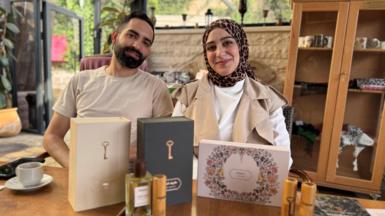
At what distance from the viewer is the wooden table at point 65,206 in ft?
2.48

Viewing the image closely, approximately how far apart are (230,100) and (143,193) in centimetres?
72

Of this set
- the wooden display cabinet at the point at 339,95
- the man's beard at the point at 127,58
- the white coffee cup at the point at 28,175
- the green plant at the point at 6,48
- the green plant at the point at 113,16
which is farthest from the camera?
the green plant at the point at 6,48

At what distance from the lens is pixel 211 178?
0.84m

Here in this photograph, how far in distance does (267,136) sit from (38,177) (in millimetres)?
867

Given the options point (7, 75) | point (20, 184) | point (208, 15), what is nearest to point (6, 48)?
point (7, 75)

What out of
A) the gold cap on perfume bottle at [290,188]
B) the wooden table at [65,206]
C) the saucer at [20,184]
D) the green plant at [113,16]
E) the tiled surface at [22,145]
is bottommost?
the tiled surface at [22,145]

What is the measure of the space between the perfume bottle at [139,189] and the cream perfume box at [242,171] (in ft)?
0.70

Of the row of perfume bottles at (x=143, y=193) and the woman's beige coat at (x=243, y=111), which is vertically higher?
the woman's beige coat at (x=243, y=111)

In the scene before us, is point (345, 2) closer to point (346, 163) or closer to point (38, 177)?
point (346, 163)

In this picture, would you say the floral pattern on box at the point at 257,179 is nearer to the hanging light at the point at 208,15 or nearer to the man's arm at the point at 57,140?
the man's arm at the point at 57,140

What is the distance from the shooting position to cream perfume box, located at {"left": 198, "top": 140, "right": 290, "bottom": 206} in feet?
2.60

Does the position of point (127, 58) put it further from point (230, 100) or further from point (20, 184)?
point (20, 184)

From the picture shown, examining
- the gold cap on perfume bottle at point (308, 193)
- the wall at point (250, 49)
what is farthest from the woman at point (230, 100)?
the wall at point (250, 49)

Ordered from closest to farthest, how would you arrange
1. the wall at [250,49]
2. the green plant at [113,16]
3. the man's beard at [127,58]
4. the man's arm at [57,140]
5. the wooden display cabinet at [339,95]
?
the man's arm at [57,140]
the man's beard at [127,58]
the wooden display cabinet at [339,95]
the wall at [250,49]
the green plant at [113,16]
